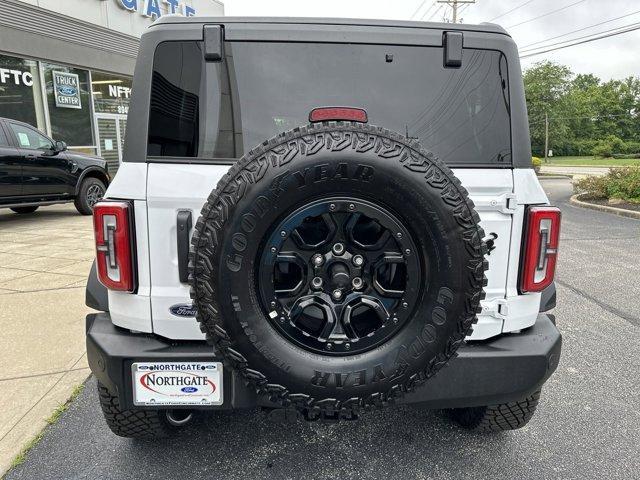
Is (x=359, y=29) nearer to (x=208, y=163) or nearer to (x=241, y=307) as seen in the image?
(x=208, y=163)

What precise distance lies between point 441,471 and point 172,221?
1.76m

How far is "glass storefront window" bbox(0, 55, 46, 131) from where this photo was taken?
11.3 meters

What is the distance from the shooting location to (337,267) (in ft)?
5.69

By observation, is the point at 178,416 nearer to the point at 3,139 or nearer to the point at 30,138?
the point at 3,139

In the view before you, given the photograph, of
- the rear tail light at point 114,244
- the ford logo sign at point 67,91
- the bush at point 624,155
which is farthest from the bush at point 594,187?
the bush at point 624,155

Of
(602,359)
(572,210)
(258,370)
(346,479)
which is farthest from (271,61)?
(572,210)

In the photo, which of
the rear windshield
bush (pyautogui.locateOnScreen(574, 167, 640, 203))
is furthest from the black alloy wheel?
bush (pyautogui.locateOnScreen(574, 167, 640, 203))

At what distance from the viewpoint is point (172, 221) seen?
191 centimetres

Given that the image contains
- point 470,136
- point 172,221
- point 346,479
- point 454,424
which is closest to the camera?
point 172,221

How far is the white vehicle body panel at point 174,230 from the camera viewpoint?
190 centimetres

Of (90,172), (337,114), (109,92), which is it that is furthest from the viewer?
(109,92)

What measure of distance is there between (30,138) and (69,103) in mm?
5239

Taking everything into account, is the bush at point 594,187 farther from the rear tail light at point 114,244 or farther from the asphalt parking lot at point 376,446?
the rear tail light at point 114,244

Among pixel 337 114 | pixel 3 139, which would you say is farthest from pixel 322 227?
pixel 3 139
